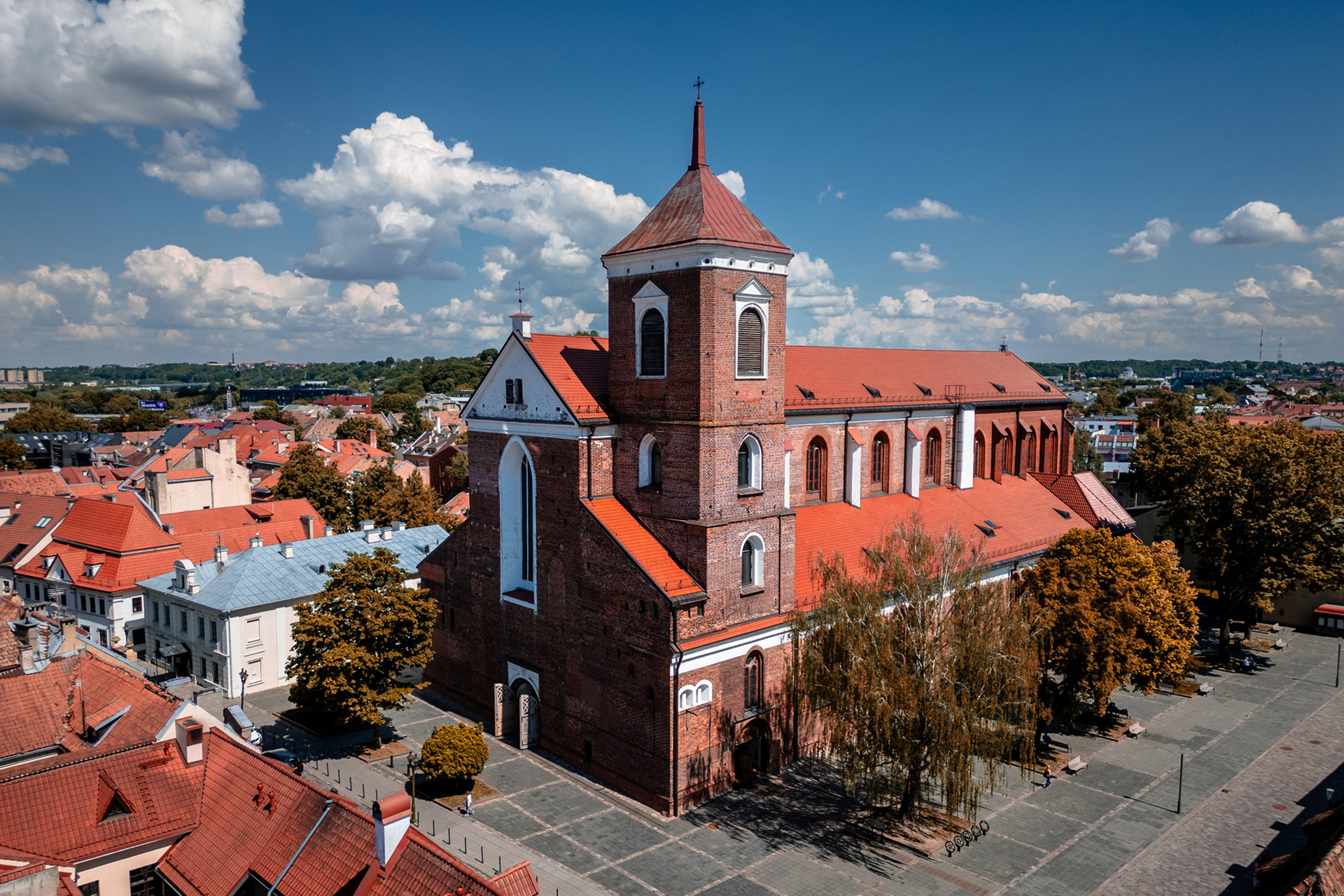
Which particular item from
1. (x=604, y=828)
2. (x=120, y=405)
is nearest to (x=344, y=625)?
(x=604, y=828)

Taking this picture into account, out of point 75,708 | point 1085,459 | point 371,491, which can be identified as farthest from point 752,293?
point 1085,459

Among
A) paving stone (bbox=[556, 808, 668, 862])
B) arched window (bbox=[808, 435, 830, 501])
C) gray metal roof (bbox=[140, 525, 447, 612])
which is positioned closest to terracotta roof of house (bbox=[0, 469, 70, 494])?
gray metal roof (bbox=[140, 525, 447, 612])

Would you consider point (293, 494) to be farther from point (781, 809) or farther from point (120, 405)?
point (120, 405)

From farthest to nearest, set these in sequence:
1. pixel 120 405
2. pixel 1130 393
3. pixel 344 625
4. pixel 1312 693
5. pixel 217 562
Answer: pixel 1130 393 → pixel 120 405 → pixel 217 562 → pixel 1312 693 → pixel 344 625

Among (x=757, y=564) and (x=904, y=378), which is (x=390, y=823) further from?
(x=904, y=378)

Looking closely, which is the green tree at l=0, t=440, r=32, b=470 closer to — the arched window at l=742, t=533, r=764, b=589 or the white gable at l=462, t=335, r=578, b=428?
the white gable at l=462, t=335, r=578, b=428

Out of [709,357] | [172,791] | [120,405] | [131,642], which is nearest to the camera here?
[172,791]

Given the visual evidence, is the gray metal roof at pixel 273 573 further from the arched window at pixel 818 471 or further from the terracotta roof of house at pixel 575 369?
the arched window at pixel 818 471
